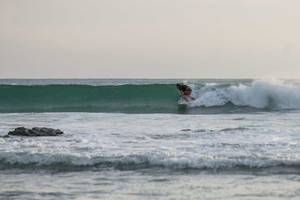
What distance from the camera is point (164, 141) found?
1277 cm

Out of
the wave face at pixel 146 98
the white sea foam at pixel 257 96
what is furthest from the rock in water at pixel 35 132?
the white sea foam at pixel 257 96

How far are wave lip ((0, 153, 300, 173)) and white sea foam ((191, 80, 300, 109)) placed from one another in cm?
1779

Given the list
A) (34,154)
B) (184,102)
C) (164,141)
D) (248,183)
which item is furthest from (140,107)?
(248,183)

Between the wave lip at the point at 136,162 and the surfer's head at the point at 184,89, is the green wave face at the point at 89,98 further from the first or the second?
the wave lip at the point at 136,162

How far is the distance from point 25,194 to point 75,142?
4684 millimetres

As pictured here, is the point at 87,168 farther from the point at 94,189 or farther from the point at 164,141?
the point at 164,141

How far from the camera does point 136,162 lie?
10156mm

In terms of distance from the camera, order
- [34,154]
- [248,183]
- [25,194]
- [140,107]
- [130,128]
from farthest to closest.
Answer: [140,107], [130,128], [34,154], [248,183], [25,194]

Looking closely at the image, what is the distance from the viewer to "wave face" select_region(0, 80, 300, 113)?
2812cm

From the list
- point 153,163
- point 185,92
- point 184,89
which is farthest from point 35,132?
point 184,89

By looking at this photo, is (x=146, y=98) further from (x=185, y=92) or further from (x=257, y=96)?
(x=257, y=96)

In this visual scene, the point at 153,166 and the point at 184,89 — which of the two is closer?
the point at 153,166

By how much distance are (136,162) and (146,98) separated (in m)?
23.2

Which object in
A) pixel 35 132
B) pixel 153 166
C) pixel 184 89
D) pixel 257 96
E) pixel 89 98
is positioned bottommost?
pixel 153 166
